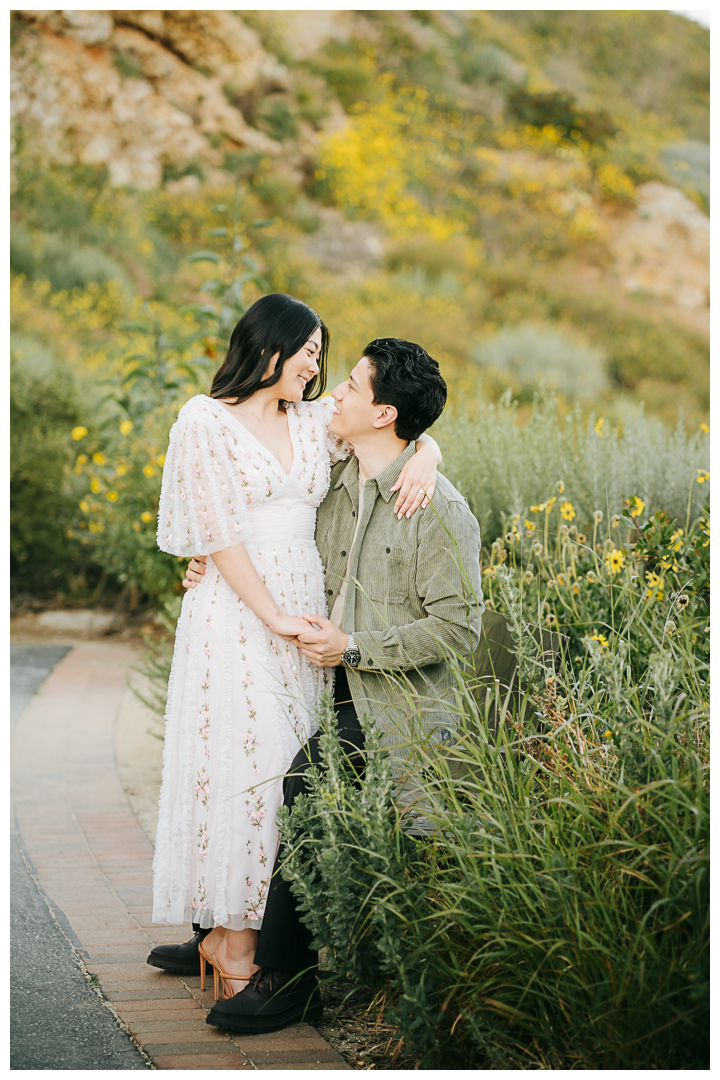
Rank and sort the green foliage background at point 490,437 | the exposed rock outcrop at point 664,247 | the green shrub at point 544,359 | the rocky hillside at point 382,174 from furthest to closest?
the exposed rock outcrop at point 664,247 → the rocky hillside at point 382,174 → the green shrub at point 544,359 → the green foliage background at point 490,437

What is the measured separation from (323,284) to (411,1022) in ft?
46.0

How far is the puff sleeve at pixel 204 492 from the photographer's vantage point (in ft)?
7.81

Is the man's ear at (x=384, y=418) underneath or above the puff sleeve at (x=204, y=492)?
above

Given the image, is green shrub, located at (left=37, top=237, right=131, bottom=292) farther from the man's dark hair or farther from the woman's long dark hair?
the man's dark hair

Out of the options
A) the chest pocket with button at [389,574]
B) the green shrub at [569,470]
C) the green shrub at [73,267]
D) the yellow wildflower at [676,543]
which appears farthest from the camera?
the green shrub at [73,267]

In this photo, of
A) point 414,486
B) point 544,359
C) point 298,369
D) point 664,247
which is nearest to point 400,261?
point 544,359

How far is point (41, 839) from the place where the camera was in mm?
3537

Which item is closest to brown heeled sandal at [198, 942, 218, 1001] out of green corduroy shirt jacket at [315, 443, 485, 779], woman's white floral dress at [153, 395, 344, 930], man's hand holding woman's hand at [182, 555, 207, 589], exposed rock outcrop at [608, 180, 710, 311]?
woman's white floral dress at [153, 395, 344, 930]

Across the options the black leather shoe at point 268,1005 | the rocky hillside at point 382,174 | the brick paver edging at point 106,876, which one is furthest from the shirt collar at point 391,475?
the rocky hillside at point 382,174

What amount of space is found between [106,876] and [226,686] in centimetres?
127

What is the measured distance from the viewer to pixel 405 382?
2475 millimetres

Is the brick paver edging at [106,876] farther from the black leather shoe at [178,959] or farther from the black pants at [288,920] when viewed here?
the black pants at [288,920]

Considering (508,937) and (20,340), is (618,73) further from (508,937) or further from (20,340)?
(508,937)

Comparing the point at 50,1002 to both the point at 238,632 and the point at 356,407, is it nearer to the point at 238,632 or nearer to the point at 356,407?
the point at 238,632
